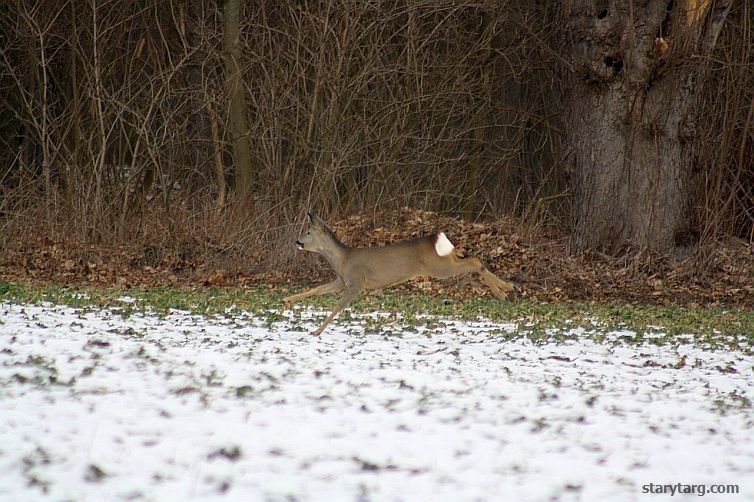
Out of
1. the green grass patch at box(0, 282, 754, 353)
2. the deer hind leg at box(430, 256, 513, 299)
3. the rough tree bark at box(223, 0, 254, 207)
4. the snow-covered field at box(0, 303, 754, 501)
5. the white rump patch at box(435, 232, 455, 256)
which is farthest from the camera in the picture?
the rough tree bark at box(223, 0, 254, 207)

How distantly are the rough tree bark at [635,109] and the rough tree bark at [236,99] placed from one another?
17.6 ft

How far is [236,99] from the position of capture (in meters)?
16.2

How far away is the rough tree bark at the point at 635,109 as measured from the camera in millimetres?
12797

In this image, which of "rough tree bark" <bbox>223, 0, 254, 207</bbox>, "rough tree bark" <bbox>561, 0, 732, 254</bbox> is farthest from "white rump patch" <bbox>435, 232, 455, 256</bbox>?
"rough tree bark" <bbox>223, 0, 254, 207</bbox>

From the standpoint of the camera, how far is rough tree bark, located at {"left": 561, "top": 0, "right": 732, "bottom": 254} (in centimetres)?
1280

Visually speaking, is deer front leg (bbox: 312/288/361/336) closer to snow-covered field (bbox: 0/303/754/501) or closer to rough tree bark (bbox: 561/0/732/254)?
snow-covered field (bbox: 0/303/754/501)

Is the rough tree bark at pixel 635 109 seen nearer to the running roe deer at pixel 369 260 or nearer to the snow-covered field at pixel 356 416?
the running roe deer at pixel 369 260

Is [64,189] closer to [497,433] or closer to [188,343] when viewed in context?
[188,343]

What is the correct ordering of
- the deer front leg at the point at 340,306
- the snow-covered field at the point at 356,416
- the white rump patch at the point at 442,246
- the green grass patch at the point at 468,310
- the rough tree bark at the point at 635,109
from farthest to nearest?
the rough tree bark at the point at 635,109
the white rump patch at the point at 442,246
the green grass patch at the point at 468,310
the deer front leg at the point at 340,306
the snow-covered field at the point at 356,416

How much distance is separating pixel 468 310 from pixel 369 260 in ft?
3.97

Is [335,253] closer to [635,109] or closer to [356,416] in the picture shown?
[356,416]

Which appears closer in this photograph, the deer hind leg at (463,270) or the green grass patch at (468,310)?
the green grass patch at (468,310)

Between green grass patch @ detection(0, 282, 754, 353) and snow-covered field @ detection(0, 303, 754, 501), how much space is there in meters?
0.80

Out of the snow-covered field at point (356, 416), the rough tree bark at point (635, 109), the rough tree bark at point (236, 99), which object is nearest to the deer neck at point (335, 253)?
the snow-covered field at point (356, 416)
